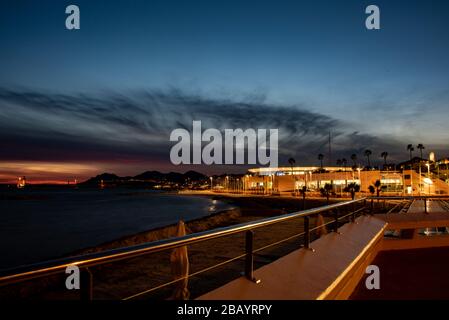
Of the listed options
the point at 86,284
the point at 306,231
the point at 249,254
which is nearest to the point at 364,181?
the point at 306,231

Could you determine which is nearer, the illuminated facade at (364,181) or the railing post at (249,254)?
the railing post at (249,254)

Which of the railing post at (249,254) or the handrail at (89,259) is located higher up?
the handrail at (89,259)

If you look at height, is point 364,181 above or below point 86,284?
below

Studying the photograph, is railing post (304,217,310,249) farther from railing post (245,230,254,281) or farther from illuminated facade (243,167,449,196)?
illuminated facade (243,167,449,196)

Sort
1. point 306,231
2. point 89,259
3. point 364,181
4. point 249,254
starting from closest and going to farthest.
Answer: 1. point 89,259
2. point 249,254
3. point 306,231
4. point 364,181

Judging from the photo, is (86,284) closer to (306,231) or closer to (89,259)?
(89,259)

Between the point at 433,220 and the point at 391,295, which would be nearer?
the point at 391,295

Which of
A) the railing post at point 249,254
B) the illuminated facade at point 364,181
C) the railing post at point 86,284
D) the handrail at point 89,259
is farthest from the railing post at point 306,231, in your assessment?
the illuminated facade at point 364,181

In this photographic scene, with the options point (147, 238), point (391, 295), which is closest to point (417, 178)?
point (147, 238)

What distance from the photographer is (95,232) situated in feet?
116

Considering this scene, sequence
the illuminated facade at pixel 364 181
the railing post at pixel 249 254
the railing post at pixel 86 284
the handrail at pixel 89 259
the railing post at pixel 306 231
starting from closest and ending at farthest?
1. the handrail at pixel 89 259
2. the railing post at pixel 86 284
3. the railing post at pixel 249 254
4. the railing post at pixel 306 231
5. the illuminated facade at pixel 364 181

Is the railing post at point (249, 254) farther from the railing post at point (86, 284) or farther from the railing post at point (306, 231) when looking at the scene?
the railing post at point (86, 284)
